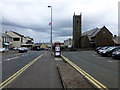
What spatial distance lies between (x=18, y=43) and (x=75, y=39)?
35.8m

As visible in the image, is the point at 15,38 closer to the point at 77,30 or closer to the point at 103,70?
the point at 77,30

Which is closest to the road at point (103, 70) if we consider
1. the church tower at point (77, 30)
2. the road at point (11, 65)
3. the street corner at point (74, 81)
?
the street corner at point (74, 81)

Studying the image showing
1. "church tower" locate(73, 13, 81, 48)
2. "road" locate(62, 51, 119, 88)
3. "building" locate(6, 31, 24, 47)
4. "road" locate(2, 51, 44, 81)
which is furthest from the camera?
"building" locate(6, 31, 24, 47)

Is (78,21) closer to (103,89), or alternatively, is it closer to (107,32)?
(107,32)

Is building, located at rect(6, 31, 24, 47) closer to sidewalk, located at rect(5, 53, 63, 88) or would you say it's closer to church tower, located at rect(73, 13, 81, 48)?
church tower, located at rect(73, 13, 81, 48)

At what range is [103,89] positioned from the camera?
4457 millimetres

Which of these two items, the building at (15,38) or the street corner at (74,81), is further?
the building at (15,38)

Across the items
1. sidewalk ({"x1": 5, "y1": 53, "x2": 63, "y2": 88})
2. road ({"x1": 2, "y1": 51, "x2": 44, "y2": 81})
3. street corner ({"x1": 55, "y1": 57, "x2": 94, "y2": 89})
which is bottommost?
road ({"x1": 2, "y1": 51, "x2": 44, "y2": 81})

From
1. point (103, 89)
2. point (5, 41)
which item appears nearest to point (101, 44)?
point (5, 41)

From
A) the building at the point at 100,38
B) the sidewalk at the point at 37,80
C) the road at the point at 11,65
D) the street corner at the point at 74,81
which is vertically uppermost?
the building at the point at 100,38

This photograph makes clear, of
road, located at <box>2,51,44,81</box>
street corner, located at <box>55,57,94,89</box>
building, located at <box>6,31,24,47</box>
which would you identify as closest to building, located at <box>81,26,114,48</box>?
building, located at <box>6,31,24,47</box>

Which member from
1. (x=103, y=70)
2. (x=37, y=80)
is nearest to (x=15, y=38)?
(x=103, y=70)

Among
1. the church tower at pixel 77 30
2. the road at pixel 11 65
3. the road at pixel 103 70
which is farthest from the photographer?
the church tower at pixel 77 30

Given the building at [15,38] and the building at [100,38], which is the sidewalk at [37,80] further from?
the building at [15,38]
